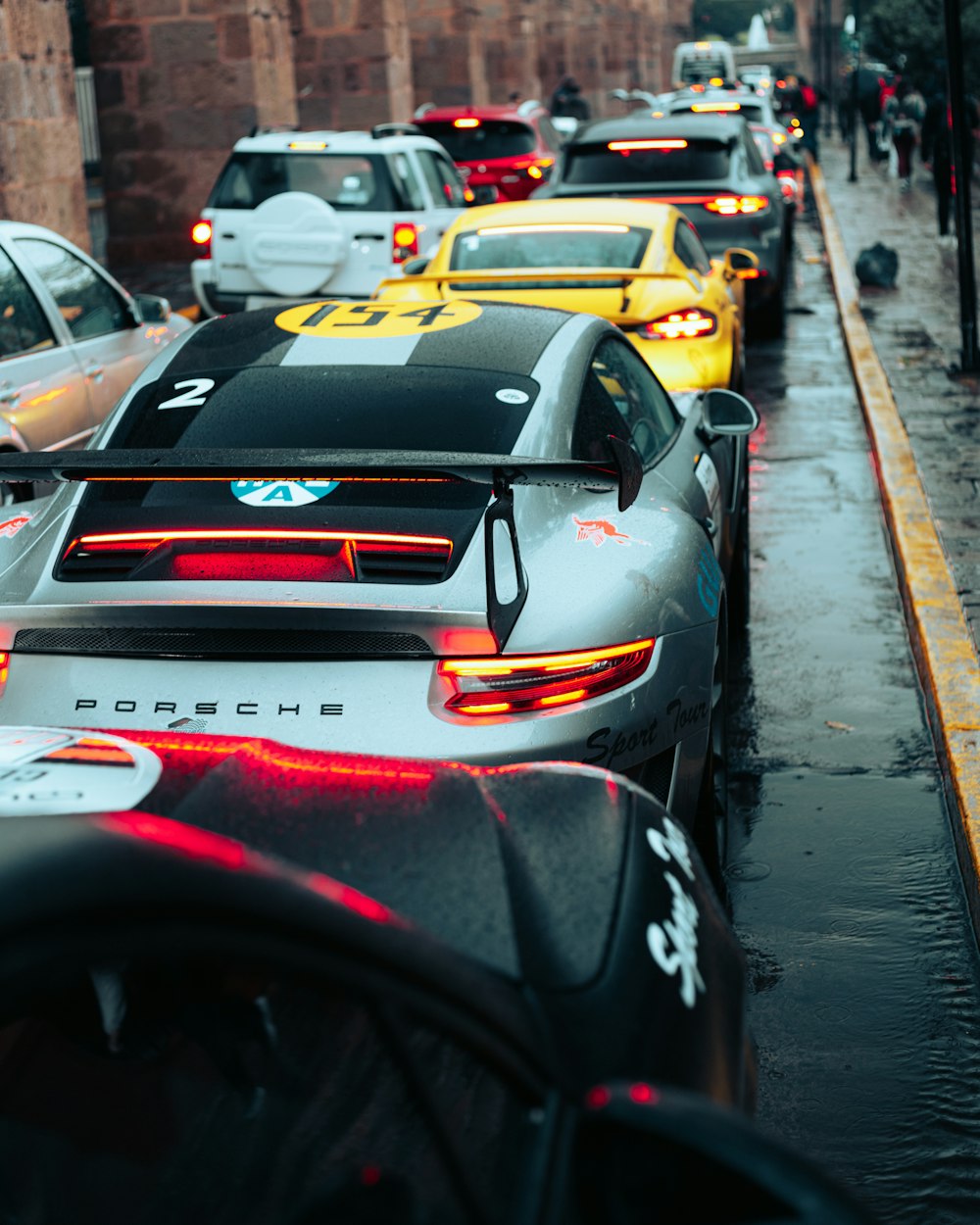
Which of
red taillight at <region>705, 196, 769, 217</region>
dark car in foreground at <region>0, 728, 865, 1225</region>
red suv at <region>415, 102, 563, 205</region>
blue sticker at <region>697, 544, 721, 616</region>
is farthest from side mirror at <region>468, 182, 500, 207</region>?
dark car in foreground at <region>0, 728, 865, 1225</region>

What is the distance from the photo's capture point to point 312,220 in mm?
13758

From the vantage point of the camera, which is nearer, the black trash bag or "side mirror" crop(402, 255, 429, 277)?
"side mirror" crop(402, 255, 429, 277)

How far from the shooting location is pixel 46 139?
1630 cm

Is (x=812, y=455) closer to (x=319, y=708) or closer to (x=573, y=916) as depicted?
(x=319, y=708)

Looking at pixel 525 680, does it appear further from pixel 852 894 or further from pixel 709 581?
pixel 852 894

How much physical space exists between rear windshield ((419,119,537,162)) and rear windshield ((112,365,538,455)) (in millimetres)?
18601

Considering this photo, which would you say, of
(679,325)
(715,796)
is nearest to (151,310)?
(679,325)

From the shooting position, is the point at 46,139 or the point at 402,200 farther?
the point at 46,139

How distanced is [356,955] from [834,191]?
31385 millimetres

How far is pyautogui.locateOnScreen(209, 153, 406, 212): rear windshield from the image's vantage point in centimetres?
1478

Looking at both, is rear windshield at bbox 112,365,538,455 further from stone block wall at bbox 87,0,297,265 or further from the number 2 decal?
stone block wall at bbox 87,0,297,265

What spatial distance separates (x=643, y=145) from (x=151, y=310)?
6226mm

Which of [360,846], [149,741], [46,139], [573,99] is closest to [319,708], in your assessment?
[149,741]

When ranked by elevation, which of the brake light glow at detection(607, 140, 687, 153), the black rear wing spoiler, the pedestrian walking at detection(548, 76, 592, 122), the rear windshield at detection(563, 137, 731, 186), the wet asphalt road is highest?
the pedestrian walking at detection(548, 76, 592, 122)
